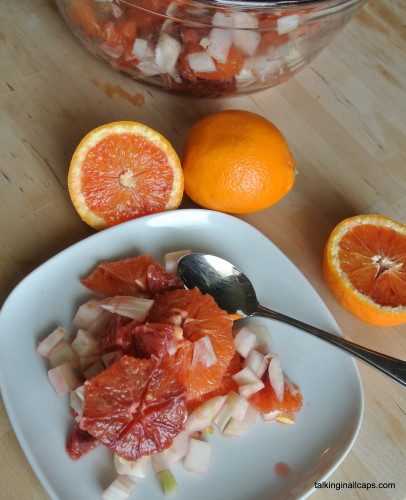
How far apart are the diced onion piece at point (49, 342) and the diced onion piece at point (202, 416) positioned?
256 mm

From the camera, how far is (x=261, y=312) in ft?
3.21

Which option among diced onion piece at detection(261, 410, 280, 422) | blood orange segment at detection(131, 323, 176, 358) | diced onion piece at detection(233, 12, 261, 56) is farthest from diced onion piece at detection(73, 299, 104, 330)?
diced onion piece at detection(233, 12, 261, 56)

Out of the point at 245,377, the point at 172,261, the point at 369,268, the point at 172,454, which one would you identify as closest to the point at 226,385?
the point at 245,377

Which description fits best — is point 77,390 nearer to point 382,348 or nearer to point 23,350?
point 23,350

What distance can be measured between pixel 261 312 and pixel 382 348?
27cm

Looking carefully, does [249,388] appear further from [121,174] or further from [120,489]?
[121,174]

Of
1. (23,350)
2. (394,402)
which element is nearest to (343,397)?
(394,402)

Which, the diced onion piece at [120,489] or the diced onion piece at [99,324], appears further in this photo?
the diced onion piece at [99,324]

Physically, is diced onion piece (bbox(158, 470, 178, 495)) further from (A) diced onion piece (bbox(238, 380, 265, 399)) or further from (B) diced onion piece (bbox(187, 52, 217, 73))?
(B) diced onion piece (bbox(187, 52, 217, 73))

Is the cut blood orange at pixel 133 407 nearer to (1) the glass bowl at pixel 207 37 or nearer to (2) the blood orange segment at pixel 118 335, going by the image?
(2) the blood orange segment at pixel 118 335

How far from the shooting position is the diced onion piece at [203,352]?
85cm

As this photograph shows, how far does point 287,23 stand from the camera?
0.95 m

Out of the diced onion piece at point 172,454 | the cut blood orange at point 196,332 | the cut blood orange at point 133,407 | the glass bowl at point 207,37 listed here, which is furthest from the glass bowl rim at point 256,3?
the diced onion piece at point 172,454

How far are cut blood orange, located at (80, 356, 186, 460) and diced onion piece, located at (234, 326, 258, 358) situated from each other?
0.52 feet
